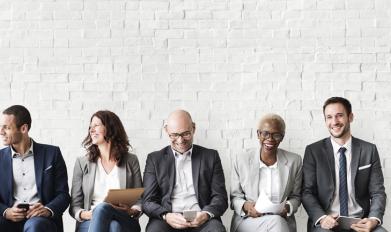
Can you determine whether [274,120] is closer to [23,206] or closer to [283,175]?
[283,175]

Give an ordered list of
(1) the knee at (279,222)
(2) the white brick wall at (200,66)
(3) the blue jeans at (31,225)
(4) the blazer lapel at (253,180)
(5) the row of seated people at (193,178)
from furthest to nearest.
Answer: (2) the white brick wall at (200,66) → (4) the blazer lapel at (253,180) → (5) the row of seated people at (193,178) → (1) the knee at (279,222) → (3) the blue jeans at (31,225)

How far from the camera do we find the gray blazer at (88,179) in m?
4.83

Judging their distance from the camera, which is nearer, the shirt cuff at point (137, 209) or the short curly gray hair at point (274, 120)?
the shirt cuff at point (137, 209)

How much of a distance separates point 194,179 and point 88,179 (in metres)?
0.74

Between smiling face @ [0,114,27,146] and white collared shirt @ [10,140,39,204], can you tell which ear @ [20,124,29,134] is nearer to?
smiling face @ [0,114,27,146]

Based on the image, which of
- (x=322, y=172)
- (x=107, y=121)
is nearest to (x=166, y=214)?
(x=107, y=121)

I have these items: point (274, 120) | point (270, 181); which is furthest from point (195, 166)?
point (274, 120)

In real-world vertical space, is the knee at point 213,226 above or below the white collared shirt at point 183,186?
below

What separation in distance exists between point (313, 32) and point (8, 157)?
2.44 metres

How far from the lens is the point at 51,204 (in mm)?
4660

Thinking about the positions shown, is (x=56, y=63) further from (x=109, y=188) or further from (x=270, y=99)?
(x=270, y=99)

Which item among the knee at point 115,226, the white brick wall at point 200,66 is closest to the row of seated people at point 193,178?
the knee at point 115,226

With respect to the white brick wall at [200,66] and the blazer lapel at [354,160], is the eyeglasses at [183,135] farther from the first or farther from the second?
the blazer lapel at [354,160]

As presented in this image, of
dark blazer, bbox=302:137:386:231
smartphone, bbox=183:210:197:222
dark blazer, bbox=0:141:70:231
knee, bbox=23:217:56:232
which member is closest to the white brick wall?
dark blazer, bbox=302:137:386:231
